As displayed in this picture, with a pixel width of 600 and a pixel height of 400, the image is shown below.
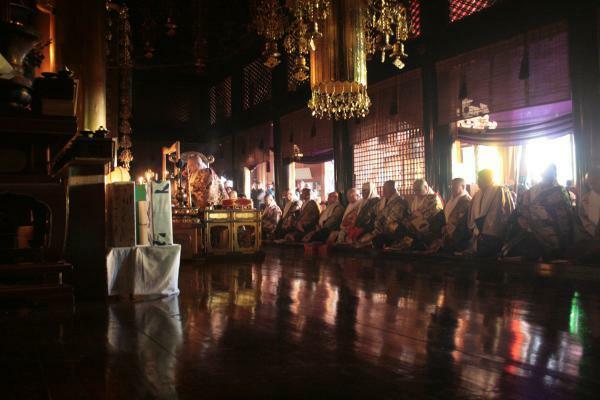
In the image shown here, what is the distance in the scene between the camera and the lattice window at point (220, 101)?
1381 cm

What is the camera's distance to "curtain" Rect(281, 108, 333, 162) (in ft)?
31.4

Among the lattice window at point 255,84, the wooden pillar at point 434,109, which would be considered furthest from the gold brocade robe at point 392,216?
the lattice window at point 255,84

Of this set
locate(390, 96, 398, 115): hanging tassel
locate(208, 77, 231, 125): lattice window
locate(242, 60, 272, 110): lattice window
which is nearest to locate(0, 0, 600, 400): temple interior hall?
locate(390, 96, 398, 115): hanging tassel

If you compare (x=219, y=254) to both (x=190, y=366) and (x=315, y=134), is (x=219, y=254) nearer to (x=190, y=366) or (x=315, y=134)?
(x=315, y=134)

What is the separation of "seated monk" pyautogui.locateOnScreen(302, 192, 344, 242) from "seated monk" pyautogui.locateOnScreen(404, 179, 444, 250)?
5.58ft

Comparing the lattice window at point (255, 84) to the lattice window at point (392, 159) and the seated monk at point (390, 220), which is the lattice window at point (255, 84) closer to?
the lattice window at point (392, 159)

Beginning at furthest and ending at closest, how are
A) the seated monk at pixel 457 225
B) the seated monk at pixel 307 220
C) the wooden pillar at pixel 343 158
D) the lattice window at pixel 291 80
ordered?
the lattice window at pixel 291 80 < the wooden pillar at pixel 343 158 < the seated monk at pixel 307 220 < the seated monk at pixel 457 225

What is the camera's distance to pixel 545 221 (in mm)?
5102

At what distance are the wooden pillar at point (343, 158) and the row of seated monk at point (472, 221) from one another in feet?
1.92

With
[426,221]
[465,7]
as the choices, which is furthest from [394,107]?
[426,221]

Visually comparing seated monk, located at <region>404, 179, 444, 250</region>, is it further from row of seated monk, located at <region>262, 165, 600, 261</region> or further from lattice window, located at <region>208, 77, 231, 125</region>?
lattice window, located at <region>208, 77, 231, 125</region>

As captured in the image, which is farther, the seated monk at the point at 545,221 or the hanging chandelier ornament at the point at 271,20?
the hanging chandelier ornament at the point at 271,20

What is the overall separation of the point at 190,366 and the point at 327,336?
25.5 inches

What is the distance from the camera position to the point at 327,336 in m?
2.16
